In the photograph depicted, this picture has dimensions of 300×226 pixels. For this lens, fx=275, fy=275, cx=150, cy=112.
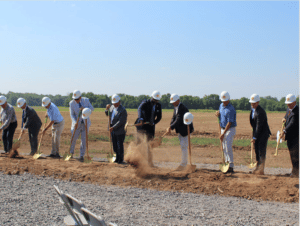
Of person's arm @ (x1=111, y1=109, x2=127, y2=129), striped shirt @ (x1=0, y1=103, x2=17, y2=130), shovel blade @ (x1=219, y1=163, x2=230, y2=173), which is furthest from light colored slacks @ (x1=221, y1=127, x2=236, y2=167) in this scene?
striped shirt @ (x1=0, y1=103, x2=17, y2=130)

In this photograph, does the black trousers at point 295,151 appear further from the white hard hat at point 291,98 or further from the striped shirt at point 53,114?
the striped shirt at point 53,114

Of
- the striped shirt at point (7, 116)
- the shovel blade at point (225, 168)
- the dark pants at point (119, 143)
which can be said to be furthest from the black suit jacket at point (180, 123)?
the striped shirt at point (7, 116)

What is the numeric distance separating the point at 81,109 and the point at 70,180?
2.70 m

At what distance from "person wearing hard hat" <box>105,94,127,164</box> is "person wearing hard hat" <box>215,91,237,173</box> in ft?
10.7

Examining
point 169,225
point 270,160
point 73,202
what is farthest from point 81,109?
point 270,160

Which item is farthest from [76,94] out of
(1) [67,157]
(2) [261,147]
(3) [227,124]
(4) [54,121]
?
(2) [261,147]

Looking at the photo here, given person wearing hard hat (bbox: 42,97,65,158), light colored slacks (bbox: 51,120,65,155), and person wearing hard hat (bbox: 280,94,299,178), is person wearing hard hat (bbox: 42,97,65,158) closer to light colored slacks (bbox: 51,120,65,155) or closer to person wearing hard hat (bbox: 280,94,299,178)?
light colored slacks (bbox: 51,120,65,155)

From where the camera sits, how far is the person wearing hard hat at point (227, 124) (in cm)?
732

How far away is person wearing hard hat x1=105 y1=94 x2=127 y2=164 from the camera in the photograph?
905 centimetres

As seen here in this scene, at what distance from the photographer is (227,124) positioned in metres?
7.28

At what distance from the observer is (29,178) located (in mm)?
7469

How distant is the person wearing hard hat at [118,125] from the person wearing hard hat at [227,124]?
10.7 ft

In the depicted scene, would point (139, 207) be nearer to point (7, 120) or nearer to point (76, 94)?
point (76, 94)

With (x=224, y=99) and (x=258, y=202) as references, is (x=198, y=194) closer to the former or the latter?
(x=258, y=202)
